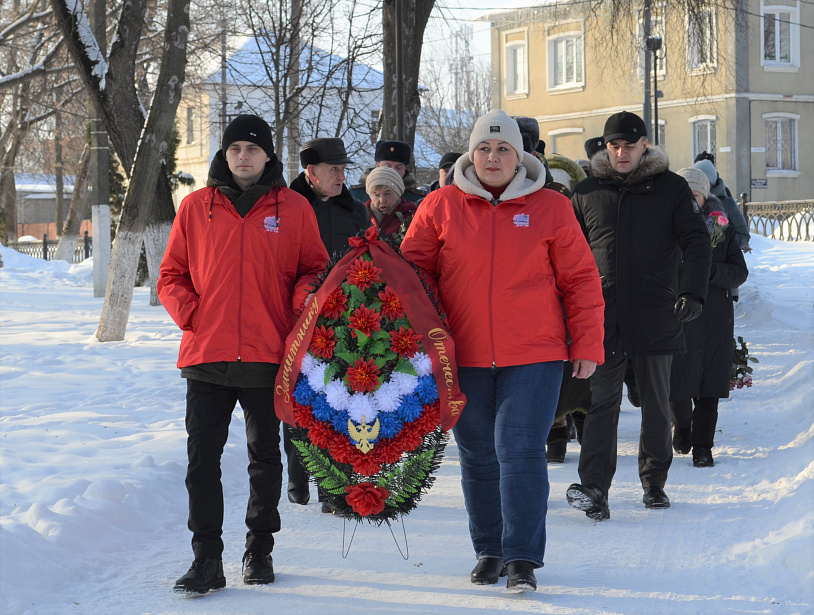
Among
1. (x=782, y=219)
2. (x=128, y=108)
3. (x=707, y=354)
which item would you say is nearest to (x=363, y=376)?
(x=707, y=354)

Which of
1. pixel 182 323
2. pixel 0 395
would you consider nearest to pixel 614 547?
pixel 182 323

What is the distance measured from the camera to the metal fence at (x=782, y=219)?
29.9 m

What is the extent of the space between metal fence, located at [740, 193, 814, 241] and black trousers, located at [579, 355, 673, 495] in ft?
82.6

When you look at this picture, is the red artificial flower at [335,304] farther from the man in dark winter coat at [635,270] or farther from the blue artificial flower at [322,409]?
the man in dark winter coat at [635,270]

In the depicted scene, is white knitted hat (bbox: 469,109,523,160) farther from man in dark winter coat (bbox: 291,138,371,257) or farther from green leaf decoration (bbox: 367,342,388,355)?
man in dark winter coat (bbox: 291,138,371,257)

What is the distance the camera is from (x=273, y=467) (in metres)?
4.83

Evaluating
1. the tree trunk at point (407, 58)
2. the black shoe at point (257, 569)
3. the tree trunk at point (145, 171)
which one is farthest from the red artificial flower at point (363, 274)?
the tree trunk at point (407, 58)

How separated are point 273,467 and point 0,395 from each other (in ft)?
18.6

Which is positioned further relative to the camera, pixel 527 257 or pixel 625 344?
pixel 625 344

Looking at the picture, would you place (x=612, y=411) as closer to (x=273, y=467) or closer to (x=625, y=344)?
(x=625, y=344)

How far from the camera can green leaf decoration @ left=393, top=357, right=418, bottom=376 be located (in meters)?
4.53

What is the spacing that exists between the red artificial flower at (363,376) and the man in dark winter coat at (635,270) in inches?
72.1

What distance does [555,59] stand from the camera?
136 ft

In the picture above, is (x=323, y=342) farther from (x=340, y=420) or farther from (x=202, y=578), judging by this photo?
(x=202, y=578)
